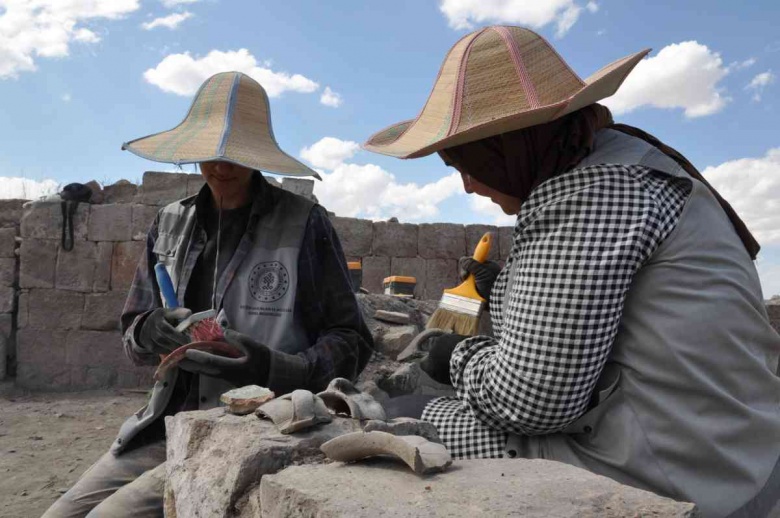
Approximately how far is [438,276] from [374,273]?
966mm

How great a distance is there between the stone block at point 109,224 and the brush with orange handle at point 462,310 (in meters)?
6.41

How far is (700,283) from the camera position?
1.30m

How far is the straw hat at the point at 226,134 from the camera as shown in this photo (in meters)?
2.16

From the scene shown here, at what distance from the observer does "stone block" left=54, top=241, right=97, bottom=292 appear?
7.54 metres

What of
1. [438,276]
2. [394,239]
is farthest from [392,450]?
[438,276]

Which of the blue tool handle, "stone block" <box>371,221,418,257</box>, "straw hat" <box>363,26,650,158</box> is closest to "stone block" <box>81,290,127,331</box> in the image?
"stone block" <box>371,221,418,257</box>

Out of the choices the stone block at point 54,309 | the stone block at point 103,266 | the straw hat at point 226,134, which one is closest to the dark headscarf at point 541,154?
the straw hat at point 226,134

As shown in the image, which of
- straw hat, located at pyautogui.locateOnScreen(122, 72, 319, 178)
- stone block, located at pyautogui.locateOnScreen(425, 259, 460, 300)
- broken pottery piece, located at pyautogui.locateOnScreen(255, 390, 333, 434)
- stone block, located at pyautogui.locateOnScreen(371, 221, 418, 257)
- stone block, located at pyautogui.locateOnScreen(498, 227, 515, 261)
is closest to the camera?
broken pottery piece, located at pyautogui.locateOnScreen(255, 390, 333, 434)

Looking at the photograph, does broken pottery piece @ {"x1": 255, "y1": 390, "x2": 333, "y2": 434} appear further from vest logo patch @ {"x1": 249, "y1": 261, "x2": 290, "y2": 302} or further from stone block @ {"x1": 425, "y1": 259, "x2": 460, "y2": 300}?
stone block @ {"x1": 425, "y1": 259, "x2": 460, "y2": 300}

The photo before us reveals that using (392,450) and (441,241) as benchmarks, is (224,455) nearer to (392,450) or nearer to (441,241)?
(392,450)

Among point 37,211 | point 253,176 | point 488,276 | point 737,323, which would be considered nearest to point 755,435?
point 737,323

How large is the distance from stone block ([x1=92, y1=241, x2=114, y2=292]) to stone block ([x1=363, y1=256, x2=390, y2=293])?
3333 millimetres

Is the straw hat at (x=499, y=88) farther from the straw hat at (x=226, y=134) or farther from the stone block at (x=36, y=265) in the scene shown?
the stone block at (x=36, y=265)

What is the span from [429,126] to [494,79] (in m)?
0.19
